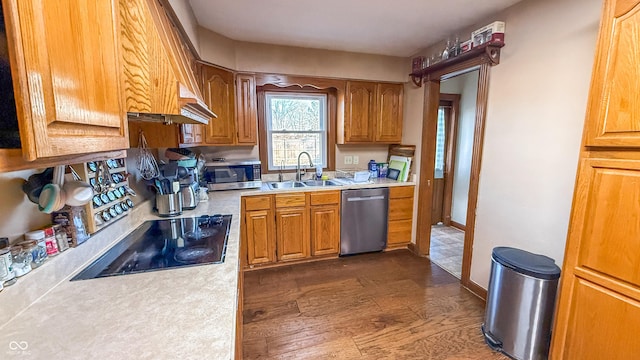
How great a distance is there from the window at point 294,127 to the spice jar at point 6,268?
2612 mm

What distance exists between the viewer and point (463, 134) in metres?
4.13

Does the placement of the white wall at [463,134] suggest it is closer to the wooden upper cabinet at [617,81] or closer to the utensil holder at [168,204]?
the wooden upper cabinet at [617,81]

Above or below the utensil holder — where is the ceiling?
above

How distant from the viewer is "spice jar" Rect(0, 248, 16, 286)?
828mm

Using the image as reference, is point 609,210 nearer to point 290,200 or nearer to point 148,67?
point 148,67

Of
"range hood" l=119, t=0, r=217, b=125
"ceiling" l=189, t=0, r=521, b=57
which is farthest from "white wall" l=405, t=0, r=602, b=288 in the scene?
"range hood" l=119, t=0, r=217, b=125

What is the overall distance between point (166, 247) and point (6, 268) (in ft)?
2.07

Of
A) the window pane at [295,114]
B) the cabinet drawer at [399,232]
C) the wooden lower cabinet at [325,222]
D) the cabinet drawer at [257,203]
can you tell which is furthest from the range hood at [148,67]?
the cabinet drawer at [399,232]

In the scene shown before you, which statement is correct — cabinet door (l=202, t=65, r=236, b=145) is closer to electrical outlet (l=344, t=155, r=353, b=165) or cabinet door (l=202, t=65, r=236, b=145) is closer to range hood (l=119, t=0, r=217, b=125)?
electrical outlet (l=344, t=155, r=353, b=165)

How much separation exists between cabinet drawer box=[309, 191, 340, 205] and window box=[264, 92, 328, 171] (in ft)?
2.22

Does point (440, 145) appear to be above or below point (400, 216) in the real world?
above

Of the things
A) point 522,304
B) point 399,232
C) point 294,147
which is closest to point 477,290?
point 522,304

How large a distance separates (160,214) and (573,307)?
262 centimetres

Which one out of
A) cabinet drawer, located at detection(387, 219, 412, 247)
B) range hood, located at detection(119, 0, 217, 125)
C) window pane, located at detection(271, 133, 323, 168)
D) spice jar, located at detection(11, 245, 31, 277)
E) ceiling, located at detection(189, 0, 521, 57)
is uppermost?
ceiling, located at detection(189, 0, 521, 57)
